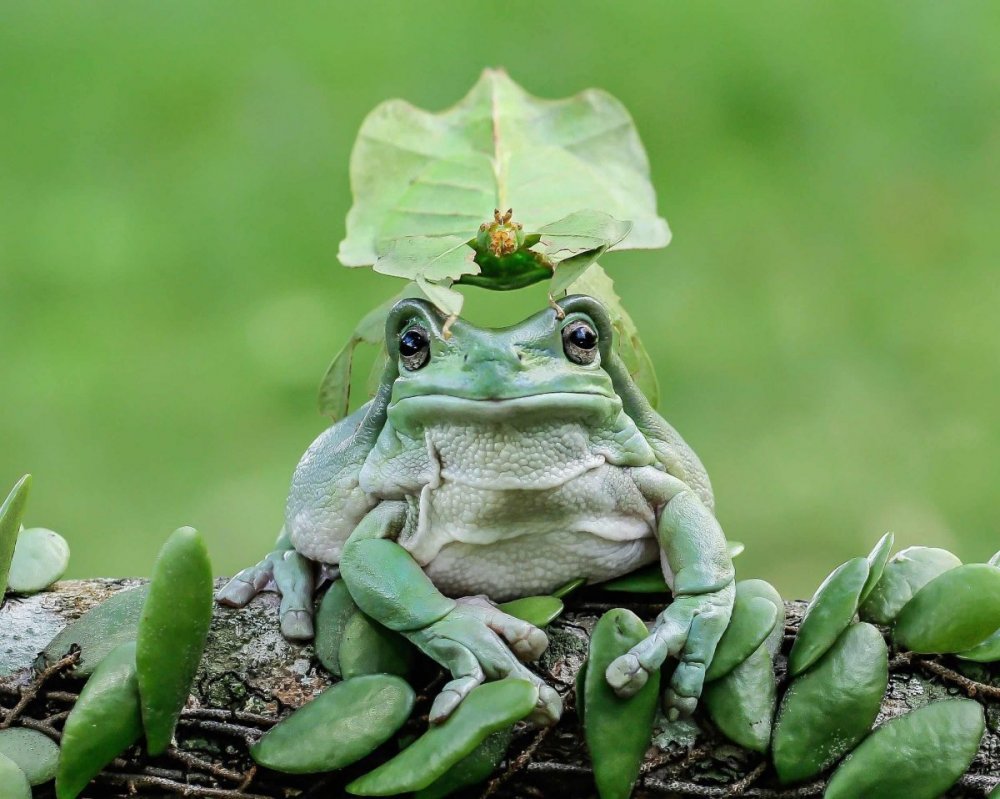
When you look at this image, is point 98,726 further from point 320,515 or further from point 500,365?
point 500,365

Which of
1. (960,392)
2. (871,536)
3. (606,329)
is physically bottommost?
(871,536)

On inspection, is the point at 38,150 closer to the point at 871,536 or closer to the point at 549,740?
the point at 871,536

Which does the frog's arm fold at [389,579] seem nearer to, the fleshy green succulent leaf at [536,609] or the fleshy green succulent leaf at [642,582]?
the fleshy green succulent leaf at [536,609]

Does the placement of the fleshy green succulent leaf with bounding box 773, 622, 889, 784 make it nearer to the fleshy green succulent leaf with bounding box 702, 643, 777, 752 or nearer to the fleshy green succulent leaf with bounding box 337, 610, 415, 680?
the fleshy green succulent leaf with bounding box 702, 643, 777, 752

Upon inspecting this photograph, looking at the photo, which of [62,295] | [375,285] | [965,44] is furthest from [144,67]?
[965,44]

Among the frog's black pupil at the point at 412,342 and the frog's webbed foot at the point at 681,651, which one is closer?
the frog's webbed foot at the point at 681,651

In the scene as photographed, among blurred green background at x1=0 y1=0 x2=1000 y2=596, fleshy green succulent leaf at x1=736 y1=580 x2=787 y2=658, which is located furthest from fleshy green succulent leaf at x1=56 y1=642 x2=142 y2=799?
blurred green background at x1=0 y1=0 x2=1000 y2=596

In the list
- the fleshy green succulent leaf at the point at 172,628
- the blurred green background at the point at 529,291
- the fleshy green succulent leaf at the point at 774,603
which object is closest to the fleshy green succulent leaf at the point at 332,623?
the fleshy green succulent leaf at the point at 172,628
